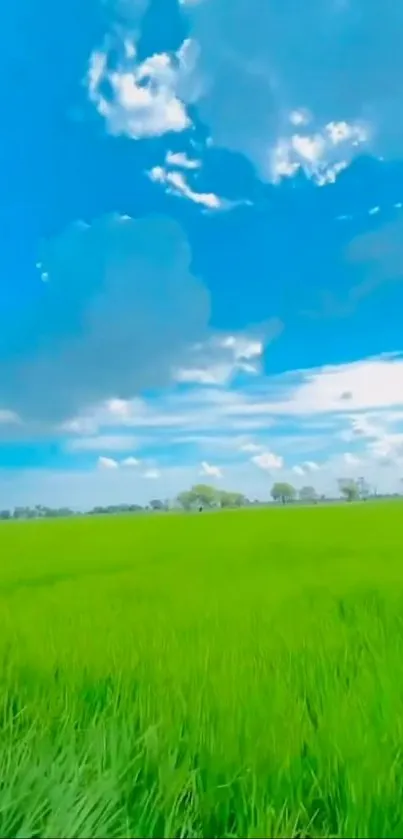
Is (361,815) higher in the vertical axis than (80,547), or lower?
lower

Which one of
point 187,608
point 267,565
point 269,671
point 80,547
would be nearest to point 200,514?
point 80,547

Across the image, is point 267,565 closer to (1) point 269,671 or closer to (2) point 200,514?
(1) point 269,671

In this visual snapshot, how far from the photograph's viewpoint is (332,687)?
3.70 feet

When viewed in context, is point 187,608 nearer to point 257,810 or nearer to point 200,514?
point 257,810

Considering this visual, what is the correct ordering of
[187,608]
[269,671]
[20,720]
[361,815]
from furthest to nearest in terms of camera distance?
[187,608]
[269,671]
[20,720]
[361,815]

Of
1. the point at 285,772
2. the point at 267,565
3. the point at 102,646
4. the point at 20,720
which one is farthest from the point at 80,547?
the point at 285,772

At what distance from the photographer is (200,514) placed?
5887 mm

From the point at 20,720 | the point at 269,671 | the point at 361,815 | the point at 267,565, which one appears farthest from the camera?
the point at 267,565

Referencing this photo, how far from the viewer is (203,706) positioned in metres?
1.05

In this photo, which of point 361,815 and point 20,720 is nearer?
point 361,815

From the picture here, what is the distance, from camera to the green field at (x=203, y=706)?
2.64 ft

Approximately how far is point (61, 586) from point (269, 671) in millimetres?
1103

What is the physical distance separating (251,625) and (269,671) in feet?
1.06

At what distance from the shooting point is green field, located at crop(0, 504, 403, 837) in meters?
0.81
